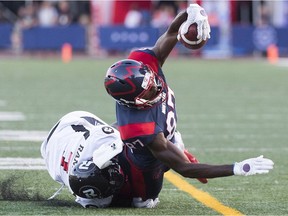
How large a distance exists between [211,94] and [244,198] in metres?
8.28

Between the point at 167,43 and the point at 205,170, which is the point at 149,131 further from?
the point at 167,43

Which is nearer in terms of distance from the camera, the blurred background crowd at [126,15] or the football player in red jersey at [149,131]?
the football player in red jersey at [149,131]

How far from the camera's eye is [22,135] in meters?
9.66

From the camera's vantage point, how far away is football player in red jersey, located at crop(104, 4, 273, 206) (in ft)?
18.6

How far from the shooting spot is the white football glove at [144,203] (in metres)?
6.08

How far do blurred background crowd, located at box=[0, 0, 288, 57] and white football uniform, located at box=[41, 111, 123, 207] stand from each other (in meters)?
17.9

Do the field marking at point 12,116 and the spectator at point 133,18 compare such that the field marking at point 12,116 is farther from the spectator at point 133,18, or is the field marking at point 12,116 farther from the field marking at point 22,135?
the spectator at point 133,18

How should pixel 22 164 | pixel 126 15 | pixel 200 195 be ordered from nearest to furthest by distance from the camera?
1. pixel 200 195
2. pixel 22 164
3. pixel 126 15

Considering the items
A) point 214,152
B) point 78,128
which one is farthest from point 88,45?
point 78,128

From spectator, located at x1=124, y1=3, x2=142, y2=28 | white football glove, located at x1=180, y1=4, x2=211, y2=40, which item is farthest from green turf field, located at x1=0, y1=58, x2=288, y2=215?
spectator, located at x1=124, y1=3, x2=142, y2=28

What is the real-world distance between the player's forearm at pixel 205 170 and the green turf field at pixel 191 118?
0.28 metres

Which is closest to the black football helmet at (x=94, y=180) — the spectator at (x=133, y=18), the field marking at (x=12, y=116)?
the field marking at (x=12, y=116)

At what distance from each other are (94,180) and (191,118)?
5.62 meters

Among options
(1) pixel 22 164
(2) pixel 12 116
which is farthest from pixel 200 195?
(2) pixel 12 116
